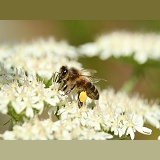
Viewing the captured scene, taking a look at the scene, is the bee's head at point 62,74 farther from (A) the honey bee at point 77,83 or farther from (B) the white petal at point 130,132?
(B) the white petal at point 130,132

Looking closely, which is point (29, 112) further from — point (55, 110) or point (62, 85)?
point (62, 85)

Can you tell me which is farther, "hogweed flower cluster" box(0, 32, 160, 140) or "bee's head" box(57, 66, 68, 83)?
"bee's head" box(57, 66, 68, 83)

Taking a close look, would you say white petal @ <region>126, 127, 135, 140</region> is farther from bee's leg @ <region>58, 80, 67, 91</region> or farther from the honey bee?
bee's leg @ <region>58, 80, 67, 91</region>

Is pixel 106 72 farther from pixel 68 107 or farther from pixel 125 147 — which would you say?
pixel 125 147

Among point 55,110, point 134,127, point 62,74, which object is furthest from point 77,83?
point 134,127

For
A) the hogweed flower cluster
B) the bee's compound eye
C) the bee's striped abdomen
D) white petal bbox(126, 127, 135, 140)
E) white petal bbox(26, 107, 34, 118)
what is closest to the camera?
the hogweed flower cluster

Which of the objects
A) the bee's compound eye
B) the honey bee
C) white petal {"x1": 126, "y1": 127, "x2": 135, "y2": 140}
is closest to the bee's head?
the honey bee

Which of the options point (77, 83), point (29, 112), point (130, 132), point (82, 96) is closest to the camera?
point (29, 112)

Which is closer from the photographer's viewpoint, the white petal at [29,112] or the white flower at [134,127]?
the white petal at [29,112]

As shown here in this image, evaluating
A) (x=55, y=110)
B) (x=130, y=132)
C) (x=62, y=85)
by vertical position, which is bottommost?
(x=130, y=132)

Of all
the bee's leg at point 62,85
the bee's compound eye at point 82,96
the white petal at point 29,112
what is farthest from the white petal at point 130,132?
the white petal at point 29,112

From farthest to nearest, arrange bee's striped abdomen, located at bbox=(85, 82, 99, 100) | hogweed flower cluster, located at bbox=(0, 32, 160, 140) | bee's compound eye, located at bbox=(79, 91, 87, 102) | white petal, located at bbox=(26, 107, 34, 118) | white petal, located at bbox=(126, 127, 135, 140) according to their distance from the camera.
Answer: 1. bee's striped abdomen, located at bbox=(85, 82, 99, 100)
2. bee's compound eye, located at bbox=(79, 91, 87, 102)
3. white petal, located at bbox=(126, 127, 135, 140)
4. white petal, located at bbox=(26, 107, 34, 118)
5. hogweed flower cluster, located at bbox=(0, 32, 160, 140)
